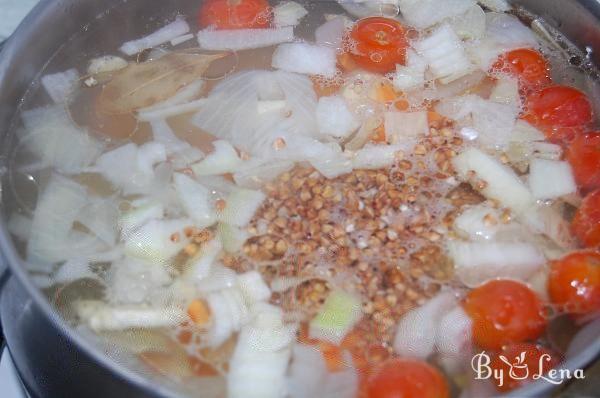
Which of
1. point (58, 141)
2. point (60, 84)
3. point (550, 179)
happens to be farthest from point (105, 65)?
point (550, 179)

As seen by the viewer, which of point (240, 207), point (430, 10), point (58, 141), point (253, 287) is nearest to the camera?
point (253, 287)

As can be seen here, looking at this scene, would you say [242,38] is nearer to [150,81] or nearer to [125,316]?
[150,81]

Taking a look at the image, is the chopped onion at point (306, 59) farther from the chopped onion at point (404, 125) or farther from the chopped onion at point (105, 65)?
the chopped onion at point (105, 65)

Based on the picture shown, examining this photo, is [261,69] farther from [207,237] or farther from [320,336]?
[320,336]

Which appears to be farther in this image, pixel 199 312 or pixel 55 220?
pixel 55 220

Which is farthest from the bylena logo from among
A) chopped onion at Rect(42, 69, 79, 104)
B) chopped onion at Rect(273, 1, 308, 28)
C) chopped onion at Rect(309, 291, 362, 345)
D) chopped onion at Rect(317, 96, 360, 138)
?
chopped onion at Rect(42, 69, 79, 104)

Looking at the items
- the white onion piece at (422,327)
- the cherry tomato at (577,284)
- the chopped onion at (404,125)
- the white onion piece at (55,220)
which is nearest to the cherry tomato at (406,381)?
the white onion piece at (422,327)

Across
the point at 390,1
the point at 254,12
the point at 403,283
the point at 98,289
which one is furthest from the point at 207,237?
the point at 390,1
